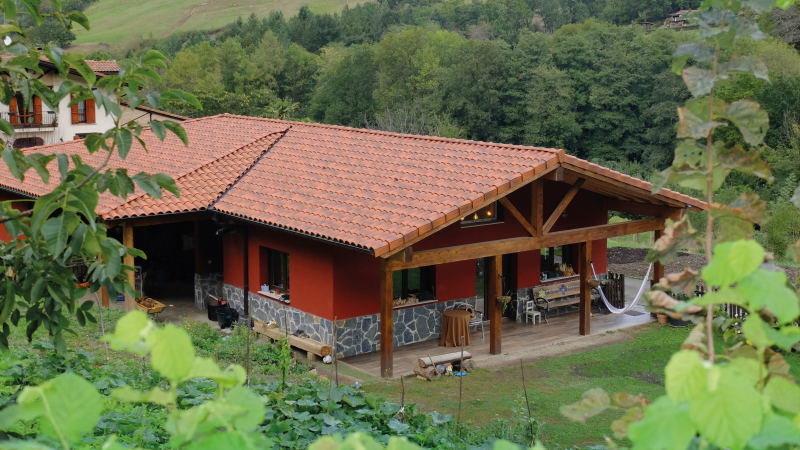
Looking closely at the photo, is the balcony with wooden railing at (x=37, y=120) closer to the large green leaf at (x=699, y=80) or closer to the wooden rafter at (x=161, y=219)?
the wooden rafter at (x=161, y=219)

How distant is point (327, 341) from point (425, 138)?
4.75m

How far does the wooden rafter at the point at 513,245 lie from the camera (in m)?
11.8

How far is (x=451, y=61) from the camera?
2245 inches

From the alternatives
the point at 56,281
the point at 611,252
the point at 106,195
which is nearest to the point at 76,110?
the point at 106,195

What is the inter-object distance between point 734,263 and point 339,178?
42.1 ft

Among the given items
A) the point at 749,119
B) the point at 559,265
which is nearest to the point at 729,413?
the point at 749,119

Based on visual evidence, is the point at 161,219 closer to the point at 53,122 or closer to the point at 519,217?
the point at 519,217

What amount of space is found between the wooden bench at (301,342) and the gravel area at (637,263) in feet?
31.2

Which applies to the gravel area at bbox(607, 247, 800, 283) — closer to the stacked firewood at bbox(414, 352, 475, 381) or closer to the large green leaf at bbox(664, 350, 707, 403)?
the stacked firewood at bbox(414, 352, 475, 381)

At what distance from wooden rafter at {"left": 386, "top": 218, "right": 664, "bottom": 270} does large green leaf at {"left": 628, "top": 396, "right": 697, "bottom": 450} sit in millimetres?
10054

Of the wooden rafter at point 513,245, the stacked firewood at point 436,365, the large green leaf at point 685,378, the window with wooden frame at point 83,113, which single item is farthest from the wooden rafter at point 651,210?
the window with wooden frame at point 83,113

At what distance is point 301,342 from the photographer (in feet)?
41.8

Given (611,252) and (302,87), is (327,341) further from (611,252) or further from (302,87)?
(302,87)

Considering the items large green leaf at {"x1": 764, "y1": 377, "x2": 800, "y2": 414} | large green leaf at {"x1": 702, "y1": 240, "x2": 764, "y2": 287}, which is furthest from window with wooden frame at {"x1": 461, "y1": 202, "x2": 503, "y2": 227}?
large green leaf at {"x1": 702, "y1": 240, "x2": 764, "y2": 287}
